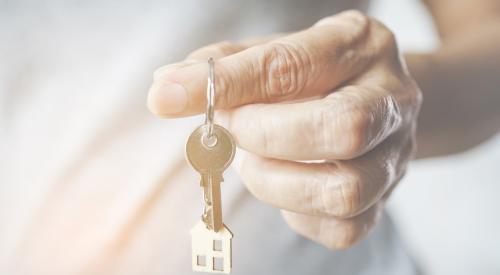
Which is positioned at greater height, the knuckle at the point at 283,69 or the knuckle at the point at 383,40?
the knuckle at the point at 383,40

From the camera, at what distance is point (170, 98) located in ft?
1.41

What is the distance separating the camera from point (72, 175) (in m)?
0.68

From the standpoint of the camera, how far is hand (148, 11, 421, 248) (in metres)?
0.47

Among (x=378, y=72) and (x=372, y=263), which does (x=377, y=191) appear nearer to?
(x=378, y=72)

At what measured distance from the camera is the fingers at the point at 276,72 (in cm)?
44

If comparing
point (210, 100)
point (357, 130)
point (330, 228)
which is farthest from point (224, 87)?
point (330, 228)

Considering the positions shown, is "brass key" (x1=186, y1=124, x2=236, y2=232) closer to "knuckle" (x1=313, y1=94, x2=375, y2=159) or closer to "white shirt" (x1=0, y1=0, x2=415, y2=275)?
"knuckle" (x1=313, y1=94, x2=375, y2=159)

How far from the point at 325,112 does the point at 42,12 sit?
37 cm

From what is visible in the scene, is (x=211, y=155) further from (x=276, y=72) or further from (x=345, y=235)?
(x=345, y=235)

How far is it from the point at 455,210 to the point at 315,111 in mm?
704

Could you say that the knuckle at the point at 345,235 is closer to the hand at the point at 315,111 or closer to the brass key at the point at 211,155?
the hand at the point at 315,111

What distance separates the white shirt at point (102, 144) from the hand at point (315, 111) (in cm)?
16

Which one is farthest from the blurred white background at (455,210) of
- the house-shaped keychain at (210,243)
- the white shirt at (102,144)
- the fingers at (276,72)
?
the house-shaped keychain at (210,243)

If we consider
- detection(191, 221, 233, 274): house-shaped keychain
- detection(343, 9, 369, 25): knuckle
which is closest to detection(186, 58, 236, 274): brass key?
detection(191, 221, 233, 274): house-shaped keychain
